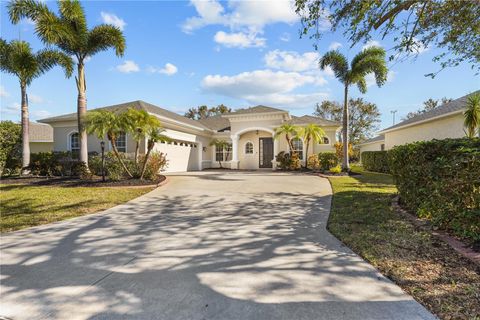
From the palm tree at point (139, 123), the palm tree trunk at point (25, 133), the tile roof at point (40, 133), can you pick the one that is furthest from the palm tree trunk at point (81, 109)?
the tile roof at point (40, 133)

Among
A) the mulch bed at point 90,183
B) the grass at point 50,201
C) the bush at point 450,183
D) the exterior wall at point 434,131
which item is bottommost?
the grass at point 50,201

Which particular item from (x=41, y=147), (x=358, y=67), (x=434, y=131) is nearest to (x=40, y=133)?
(x=41, y=147)

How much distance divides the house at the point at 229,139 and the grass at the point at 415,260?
13.9 metres

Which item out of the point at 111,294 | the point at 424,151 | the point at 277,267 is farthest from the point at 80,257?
the point at 424,151

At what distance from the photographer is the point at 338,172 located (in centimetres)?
1622

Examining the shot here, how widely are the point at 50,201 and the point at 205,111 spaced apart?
46364 mm

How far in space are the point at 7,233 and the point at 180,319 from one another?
5.28 meters

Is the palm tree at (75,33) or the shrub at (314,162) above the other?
the palm tree at (75,33)

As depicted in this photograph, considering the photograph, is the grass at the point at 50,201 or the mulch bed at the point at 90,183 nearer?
the grass at the point at 50,201

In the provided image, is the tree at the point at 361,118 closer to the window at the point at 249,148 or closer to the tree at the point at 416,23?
the window at the point at 249,148

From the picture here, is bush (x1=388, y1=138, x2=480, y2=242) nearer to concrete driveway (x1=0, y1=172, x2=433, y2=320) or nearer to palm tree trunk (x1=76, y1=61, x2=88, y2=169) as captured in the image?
concrete driveway (x1=0, y1=172, x2=433, y2=320)

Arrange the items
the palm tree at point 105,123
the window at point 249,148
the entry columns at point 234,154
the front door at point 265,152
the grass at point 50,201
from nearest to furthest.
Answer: the grass at point 50,201 < the palm tree at point 105,123 < the entry columns at point 234,154 < the front door at point 265,152 < the window at point 249,148

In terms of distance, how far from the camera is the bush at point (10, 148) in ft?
52.7

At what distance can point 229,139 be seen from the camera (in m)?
23.2
